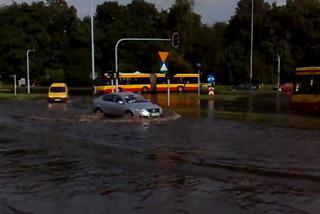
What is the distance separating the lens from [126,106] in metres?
29.9

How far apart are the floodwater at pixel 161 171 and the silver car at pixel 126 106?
5458 mm

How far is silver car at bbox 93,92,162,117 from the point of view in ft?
96.7

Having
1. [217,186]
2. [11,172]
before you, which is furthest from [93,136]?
[217,186]

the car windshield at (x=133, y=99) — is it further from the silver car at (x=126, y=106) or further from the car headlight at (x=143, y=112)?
the car headlight at (x=143, y=112)

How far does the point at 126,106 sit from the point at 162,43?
3368 inches

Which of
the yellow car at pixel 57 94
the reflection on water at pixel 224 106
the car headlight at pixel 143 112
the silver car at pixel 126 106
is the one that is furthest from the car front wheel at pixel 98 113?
the yellow car at pixel 57 94

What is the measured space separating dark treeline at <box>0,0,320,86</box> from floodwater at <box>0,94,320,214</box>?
3260 inches

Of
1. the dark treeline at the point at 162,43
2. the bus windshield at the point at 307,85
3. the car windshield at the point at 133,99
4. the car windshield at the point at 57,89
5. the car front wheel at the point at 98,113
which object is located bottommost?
the car front wheel at the point at 98,113

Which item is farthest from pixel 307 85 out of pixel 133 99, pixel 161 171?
pixel 161 171

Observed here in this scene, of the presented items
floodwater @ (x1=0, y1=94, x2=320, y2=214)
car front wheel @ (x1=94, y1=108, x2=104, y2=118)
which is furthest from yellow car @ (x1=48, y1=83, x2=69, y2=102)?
floodwater @ (x1=0, y1=94, x2=320, y2=214)

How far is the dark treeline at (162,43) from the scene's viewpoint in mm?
109062

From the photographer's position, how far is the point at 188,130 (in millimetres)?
23609

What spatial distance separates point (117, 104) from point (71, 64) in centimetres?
8696

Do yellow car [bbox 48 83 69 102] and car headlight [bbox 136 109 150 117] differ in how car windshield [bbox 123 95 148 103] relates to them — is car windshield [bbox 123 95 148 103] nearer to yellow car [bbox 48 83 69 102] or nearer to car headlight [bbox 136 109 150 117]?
car headlight [bbox 136 109 150 117]
